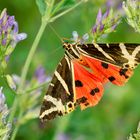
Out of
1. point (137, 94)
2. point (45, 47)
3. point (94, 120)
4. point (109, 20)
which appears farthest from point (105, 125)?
point (109, 20)

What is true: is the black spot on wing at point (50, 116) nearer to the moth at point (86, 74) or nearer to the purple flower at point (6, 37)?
the moth at point (86, 74)

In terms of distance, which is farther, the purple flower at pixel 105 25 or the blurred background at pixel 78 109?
the blurred background at pixel 78 109

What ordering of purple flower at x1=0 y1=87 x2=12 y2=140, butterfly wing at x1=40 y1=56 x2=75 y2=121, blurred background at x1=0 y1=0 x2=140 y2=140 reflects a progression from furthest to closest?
blurred background at x1=0 y1=0 x2=140 y2=140
butterfly wing at x1=40 y1=56 x2=75 y2=121
purple flower at x1=0 y1=87 x2=12 y2=140

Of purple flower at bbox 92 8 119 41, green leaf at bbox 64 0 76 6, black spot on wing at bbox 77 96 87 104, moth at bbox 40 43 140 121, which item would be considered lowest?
black spot on wing at bbox 77 96 87 104

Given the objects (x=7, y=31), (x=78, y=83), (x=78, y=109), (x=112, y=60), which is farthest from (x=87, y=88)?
(x=78, y=109)

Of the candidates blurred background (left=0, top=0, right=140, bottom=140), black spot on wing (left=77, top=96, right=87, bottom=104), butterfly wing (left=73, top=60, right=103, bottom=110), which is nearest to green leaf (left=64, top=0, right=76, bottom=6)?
butterfly wing (left=73, top=60, right=103, bottom=110)

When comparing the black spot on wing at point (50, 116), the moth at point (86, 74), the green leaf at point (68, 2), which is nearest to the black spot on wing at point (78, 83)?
the moth at point (86, 74)

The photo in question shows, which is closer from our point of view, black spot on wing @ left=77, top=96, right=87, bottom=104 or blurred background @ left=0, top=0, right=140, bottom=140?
black spot on wing @ left=77, top=96, right=87, bottom=104

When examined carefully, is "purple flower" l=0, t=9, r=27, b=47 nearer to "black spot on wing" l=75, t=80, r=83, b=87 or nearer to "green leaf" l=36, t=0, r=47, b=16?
"green leaf" l=36, t=0, r=47, b=16

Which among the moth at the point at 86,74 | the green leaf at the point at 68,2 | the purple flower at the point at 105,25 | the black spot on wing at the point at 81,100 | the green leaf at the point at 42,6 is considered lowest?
the black spot on wing at the point at 81,100
